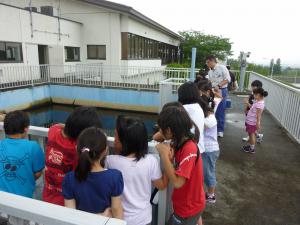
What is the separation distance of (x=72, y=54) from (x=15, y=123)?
15.6 m

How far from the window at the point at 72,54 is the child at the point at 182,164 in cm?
1537

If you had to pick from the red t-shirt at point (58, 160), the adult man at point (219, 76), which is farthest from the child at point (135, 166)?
the adult man at point (219, 76)

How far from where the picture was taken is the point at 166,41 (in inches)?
1005

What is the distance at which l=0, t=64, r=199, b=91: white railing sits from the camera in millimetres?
12070

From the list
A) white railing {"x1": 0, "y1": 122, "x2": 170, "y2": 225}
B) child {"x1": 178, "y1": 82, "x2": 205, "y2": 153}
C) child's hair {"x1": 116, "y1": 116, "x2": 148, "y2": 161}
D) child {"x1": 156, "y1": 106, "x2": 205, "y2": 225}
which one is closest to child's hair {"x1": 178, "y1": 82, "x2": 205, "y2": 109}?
child {"x1": 178, "y1": 82, "x2": 205, "y2": 153}

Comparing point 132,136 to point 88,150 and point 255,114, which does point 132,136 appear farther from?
point 255,114

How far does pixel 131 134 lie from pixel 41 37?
1437 centimetres

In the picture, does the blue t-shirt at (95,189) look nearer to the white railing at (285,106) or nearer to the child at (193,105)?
the child at (193,105)

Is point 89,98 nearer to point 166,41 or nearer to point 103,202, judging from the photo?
point 103,202

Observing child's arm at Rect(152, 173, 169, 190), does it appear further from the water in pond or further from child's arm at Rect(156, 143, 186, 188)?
the water in pond

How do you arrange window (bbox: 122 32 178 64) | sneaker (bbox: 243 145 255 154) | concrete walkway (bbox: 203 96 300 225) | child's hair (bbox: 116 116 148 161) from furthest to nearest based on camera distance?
1. window (bbox: 122 32 178 64)
2. sneaker (bbox: 243 145 255 154)
3. concrete walkway (bbox: 203 96 300 225)
4. child's hair (bbox: 116 116 148 161)

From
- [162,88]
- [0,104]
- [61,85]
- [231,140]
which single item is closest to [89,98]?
[61,85]

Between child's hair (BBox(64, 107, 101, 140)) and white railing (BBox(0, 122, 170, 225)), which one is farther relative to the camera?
child's hair (BBox(64, 107, 101, 140))

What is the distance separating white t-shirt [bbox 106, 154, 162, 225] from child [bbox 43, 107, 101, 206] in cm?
30
